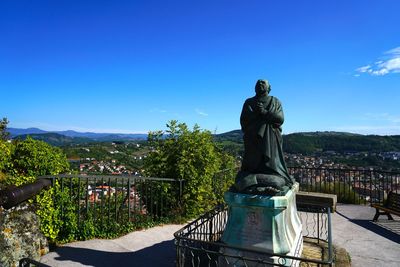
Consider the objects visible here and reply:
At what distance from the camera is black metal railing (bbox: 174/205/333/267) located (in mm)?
4031

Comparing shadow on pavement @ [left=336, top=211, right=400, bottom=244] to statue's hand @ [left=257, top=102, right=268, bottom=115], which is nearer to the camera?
statue's hand @ [left=257, top=102, right=268, bottom=115]

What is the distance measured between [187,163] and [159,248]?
292 cm

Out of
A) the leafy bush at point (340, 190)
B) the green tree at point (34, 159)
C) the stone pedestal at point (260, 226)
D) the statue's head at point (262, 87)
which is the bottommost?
the leafy bush at point (340, 190)

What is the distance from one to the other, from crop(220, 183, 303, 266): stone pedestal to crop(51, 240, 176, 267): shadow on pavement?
1.42 m

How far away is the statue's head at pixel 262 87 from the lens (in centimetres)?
549

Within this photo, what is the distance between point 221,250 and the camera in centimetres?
523

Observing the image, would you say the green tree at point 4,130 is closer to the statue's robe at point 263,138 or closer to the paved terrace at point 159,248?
the paved terrace at point 159,248

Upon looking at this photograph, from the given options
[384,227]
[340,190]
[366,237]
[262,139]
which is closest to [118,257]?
[262,139]

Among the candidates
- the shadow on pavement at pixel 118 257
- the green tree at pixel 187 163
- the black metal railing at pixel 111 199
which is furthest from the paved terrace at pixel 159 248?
the green tree at pixel 187 163

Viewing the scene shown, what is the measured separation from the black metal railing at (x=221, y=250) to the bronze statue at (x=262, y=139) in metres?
1.01

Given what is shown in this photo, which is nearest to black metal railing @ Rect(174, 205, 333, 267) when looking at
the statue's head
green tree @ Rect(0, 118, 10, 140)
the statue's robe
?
the statue's robe

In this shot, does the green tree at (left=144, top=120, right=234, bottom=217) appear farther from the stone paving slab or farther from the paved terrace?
the stone paving slab

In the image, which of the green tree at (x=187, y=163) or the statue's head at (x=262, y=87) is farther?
the green tree at (x=187, y=163)

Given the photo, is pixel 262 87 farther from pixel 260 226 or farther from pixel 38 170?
pixel 38 170
